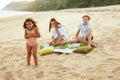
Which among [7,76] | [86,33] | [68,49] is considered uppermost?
[86,33]

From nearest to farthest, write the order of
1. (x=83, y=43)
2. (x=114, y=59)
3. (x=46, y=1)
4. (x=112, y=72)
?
(x=112, y=72) < (x=114, y=59) < (x=83, y=43) < (x=46, y=1)

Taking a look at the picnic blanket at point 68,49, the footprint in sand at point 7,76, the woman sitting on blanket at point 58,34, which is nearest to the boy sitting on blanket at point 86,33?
the picnic blanket at point 68,49

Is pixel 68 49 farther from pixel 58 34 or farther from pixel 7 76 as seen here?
pixel 7 76

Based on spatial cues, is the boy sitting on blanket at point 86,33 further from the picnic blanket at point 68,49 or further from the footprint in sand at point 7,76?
the footprint in sand at point 7,76

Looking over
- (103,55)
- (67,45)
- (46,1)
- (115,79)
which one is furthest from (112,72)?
(46,1)

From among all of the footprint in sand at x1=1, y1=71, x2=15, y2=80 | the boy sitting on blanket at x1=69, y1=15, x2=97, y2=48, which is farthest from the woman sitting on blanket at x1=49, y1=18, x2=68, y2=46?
the footprint in sand at x1=1, y1=71, x2=15, y2=80

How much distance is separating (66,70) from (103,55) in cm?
140

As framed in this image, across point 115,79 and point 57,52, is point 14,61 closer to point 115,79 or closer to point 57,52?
point 57,52

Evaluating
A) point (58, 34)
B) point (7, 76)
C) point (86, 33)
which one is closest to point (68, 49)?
point (58, 34)

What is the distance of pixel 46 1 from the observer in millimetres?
57344

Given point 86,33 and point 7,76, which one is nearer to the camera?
point 7,76

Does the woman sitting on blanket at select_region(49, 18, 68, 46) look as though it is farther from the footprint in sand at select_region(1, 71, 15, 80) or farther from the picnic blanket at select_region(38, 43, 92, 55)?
the footprint in sand at select_region(1, 71, 15, 80)

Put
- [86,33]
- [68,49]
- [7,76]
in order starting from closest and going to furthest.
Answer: [7,76] → [68,49] → [86,33]

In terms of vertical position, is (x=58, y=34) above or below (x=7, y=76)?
above
